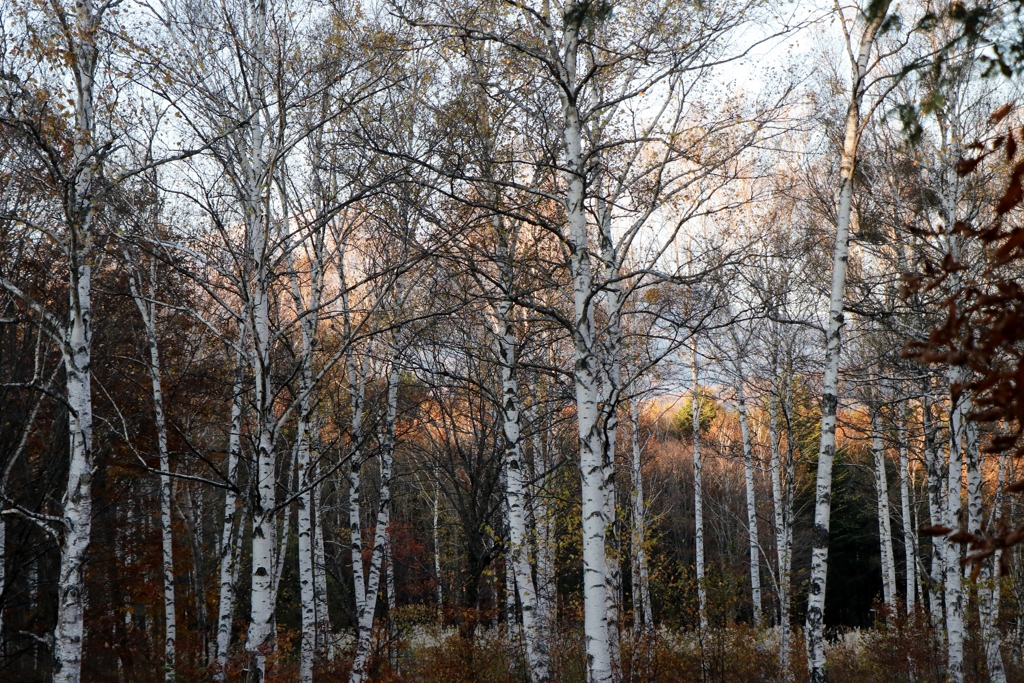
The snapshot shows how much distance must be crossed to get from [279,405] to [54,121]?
10070 millimetres

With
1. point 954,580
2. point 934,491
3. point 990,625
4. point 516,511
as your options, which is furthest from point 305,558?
point 934,491

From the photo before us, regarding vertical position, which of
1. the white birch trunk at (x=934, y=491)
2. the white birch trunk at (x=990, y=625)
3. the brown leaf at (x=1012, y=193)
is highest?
the brown leaf at (x=1012, y=193)

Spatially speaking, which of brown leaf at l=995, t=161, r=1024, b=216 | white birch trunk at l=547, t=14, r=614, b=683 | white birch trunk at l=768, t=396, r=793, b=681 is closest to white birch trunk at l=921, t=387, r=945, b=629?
white birch trunk at l=768, t=396, r=793, b=681

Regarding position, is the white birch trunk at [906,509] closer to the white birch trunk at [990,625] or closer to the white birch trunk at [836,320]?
the white birch trunk at [990,625]

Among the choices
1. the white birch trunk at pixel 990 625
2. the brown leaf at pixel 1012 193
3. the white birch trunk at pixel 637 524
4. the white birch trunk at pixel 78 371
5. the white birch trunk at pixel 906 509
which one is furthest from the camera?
the white birch trunk at pixel 906 509

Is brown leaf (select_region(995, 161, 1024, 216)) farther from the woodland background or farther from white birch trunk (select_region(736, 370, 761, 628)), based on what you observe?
white birch trunk (select_region(736, 370, 761, 628))

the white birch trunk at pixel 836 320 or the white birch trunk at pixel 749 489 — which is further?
the white birch trunk at pixel 749 489

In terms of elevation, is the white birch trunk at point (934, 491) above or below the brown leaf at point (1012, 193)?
below

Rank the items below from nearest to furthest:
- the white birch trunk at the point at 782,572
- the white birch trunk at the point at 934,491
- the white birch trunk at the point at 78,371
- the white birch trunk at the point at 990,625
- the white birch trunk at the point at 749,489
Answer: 1. the white birch trunk at the point at 78,371
2. the white birch trunk at the point at 990,625
3. the white birch trunk at the point at 934,491
4. the white birch trunk at the point at 782,572
5. the white birch trunk at the point at 749,489

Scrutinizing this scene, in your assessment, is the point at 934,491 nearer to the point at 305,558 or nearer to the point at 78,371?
the point at 305,558

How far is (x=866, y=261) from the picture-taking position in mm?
14180

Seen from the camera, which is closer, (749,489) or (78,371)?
(78,371)

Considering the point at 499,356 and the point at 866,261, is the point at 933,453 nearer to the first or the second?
the point at 866,261

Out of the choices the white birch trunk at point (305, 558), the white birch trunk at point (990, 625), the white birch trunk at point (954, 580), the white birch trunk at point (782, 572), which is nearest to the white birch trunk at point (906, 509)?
the white birch trunk at point (782, 572)
